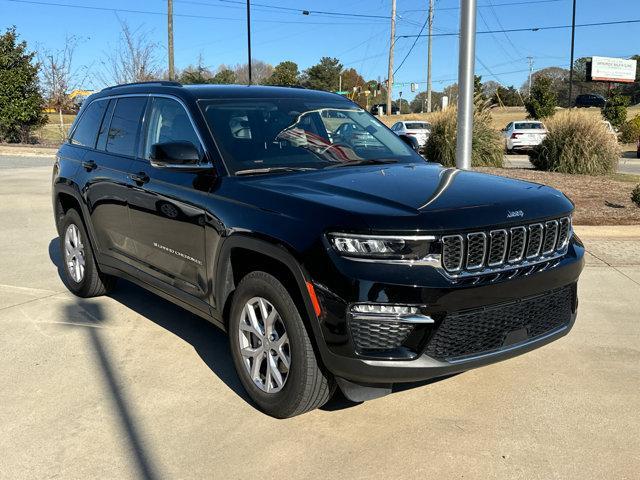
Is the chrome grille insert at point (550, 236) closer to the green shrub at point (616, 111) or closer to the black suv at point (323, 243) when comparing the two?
the black suv at point (323, 243)

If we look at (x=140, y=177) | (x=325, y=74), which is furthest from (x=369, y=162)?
(x=325, y=74)

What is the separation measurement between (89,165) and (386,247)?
11.0 feet

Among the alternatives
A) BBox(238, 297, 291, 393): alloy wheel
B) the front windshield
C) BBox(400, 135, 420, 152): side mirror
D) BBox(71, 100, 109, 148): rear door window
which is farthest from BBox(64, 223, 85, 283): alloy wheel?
BBox(400, 135, 420, 152): side mirror

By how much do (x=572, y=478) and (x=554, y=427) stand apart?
1.70 ft

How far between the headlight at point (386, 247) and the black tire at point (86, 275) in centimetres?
330

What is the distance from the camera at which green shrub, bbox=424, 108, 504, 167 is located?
16.0 meters

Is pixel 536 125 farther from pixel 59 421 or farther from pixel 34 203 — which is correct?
pixel 59 421

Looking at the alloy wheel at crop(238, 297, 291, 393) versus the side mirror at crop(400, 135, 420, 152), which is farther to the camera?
the side mirror at crop(400, 135, 420, 152)

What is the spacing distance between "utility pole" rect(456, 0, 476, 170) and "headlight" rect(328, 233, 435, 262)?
5392 millimetres

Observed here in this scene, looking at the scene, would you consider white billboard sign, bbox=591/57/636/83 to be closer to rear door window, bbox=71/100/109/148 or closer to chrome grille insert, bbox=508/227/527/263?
rear door window, bbox=71/100/109/148

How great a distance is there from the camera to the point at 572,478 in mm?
2977

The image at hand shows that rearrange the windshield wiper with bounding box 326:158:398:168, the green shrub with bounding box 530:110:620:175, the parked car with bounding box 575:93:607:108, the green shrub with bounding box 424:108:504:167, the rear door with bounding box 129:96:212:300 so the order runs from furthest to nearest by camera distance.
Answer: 1. the parked car with bounding box 575:93:607:108
2. the green shrub with bounding box 424:108:504:167
3. the green shrub with bounding box 530:110:620:175
4. the windshield wiper with bounding box 326:158:398:168
5. the rear door with bounding box 129:96:212:300

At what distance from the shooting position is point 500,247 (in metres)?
3.25

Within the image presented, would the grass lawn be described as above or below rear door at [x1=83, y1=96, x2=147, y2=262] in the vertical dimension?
below
